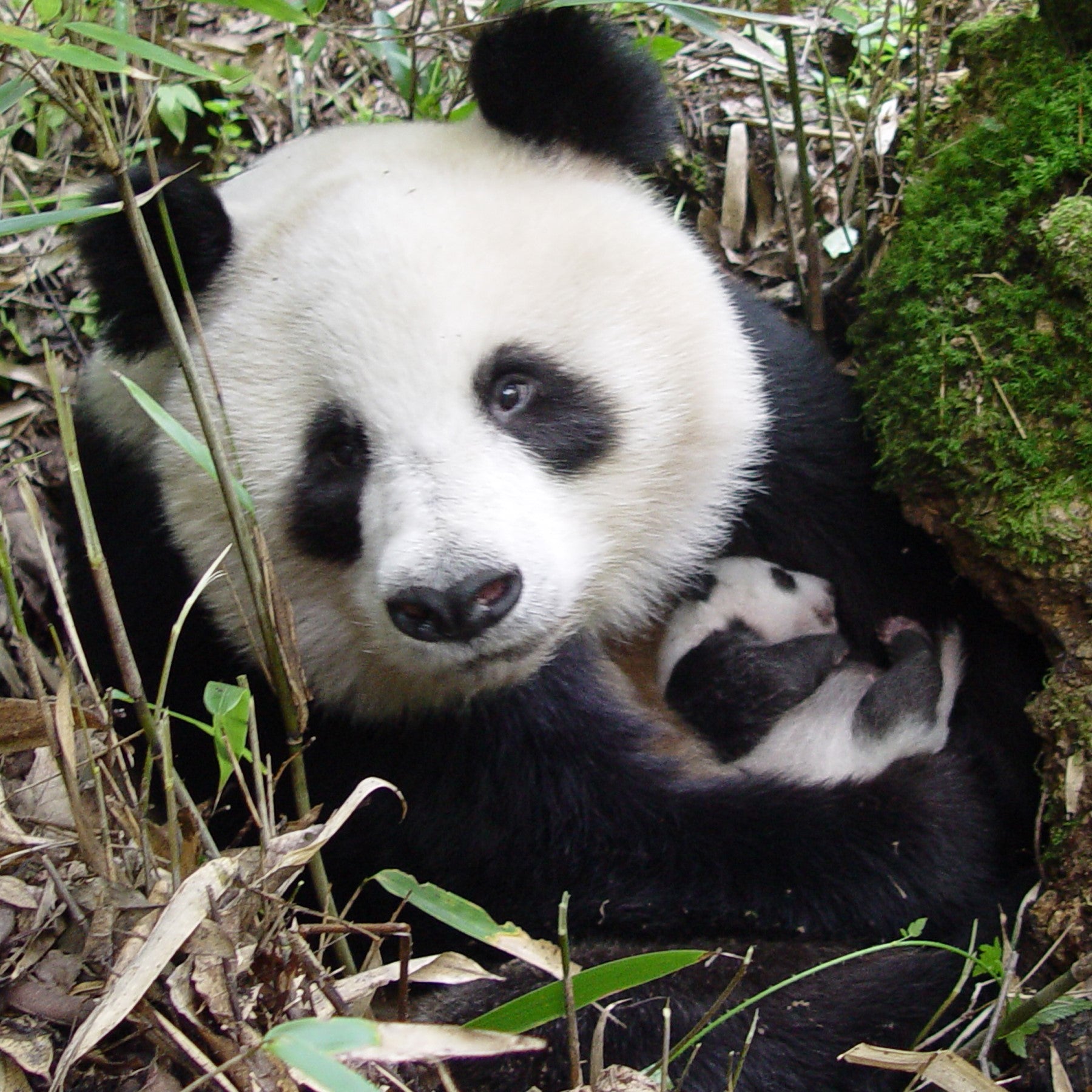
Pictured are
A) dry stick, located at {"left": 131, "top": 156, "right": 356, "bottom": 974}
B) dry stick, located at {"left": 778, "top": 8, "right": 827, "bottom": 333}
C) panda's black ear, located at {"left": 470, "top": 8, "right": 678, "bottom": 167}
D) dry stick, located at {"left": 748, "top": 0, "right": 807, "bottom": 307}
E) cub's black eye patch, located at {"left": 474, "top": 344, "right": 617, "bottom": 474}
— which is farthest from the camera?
dry stick, located at {"left": 748, "top": 0, "right": 807, "bottom": 307}

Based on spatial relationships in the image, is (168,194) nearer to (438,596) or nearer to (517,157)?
(517,157)

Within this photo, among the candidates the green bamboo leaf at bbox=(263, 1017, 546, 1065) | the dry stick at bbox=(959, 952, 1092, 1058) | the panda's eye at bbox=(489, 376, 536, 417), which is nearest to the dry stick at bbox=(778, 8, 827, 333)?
the panda's eye at bbox=(489, 376, 536, 417)

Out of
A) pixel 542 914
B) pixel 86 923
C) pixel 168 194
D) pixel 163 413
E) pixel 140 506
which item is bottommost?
pixel 542 914

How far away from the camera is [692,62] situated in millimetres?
4477

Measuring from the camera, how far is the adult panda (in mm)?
2330

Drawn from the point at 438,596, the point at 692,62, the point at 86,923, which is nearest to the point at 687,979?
the point at 438,596

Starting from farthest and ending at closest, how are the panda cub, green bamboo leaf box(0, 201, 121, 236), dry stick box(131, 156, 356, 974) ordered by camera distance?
the panda cub, dry stick box(131, 156, 356, 974), green bamboo leaf box(0, 201, 121, 236)

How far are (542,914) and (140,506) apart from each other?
1397 mm

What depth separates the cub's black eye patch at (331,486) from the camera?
7.88 ft

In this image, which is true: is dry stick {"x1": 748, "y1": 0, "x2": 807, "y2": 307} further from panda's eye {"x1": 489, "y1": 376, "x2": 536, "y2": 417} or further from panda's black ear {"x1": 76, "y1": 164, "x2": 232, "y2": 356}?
panda's black ear {"x1": 76, "y1": 164, "x2": 232, "y2": 356}

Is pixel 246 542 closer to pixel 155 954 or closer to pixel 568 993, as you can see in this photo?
pixel 155 954

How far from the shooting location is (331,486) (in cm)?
245

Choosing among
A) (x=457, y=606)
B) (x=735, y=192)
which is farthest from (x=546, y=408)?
(x=735, y=192)

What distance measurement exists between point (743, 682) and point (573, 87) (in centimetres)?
159
